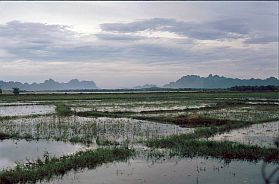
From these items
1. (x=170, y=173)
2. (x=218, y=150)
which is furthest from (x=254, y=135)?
(x=170, y=173)

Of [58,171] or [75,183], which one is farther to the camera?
[58,171]

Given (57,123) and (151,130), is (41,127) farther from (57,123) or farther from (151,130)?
(151,130)

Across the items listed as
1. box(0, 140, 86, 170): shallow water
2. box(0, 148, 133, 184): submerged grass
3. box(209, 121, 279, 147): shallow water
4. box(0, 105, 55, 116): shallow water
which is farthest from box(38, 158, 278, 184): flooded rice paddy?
box(0, 105, 55, 116): shallow water

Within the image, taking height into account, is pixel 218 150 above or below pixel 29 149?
above

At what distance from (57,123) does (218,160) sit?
1409 centimetres

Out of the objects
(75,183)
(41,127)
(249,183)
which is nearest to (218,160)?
(249,183)

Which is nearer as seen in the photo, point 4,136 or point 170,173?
point 170,173

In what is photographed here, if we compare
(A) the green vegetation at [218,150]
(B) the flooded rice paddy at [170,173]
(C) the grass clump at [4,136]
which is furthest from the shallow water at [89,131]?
(B) the flooded rice paddy at [170,173]

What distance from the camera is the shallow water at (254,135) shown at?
1690 cm

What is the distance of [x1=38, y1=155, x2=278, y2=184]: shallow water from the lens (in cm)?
1065

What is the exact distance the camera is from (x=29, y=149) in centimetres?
1559

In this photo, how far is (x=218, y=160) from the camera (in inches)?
524

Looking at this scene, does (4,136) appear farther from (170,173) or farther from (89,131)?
(170,173)

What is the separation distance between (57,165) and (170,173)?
3.84 metres
